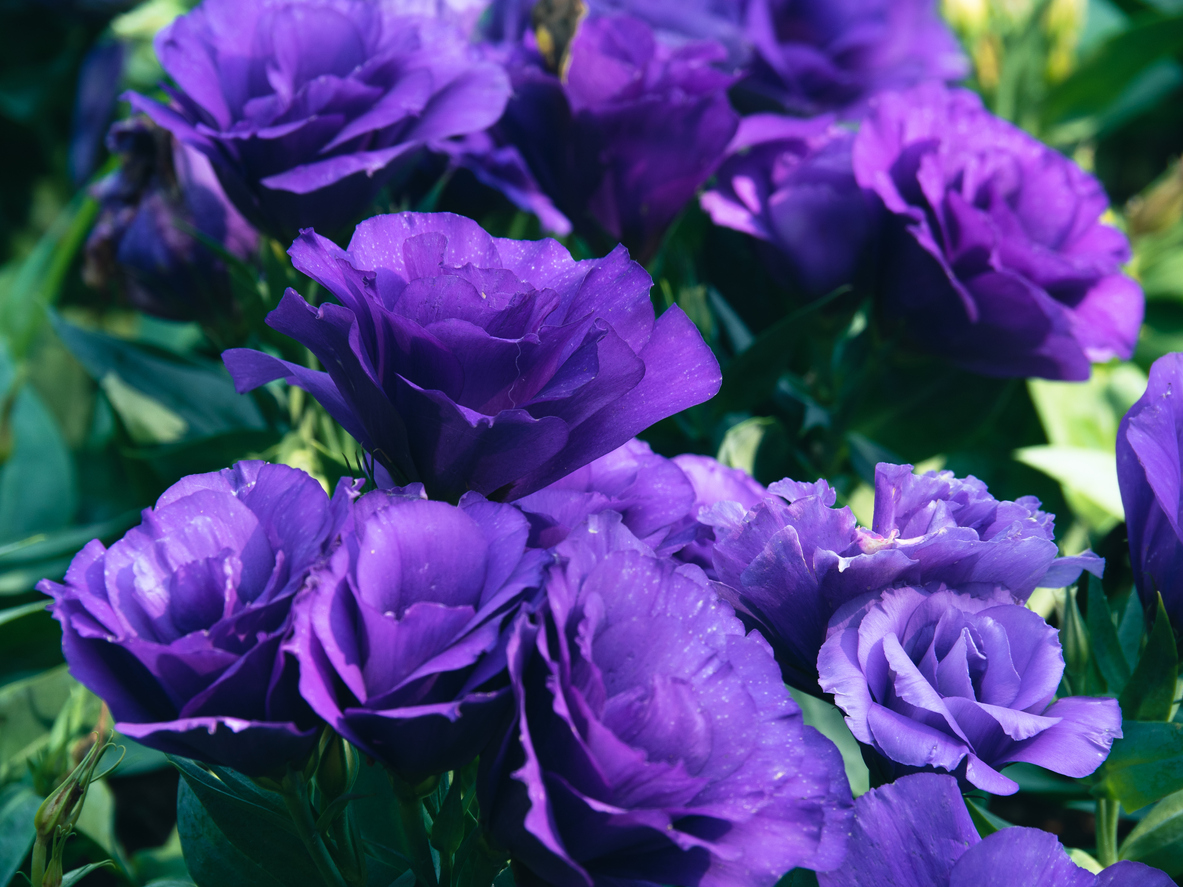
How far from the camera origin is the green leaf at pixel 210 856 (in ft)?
1.51

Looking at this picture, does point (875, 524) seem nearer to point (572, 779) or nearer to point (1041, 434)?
point (572, 779)

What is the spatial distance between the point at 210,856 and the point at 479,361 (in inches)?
10.1

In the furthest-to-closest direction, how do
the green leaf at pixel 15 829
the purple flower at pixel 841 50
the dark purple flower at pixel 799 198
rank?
1. the purple flower at pixel 841 50
2. the dark purple flower at pixel 799 198
3. the green leaf at pixel 15 829

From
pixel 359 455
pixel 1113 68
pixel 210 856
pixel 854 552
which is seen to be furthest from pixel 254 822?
pixel 1113 68

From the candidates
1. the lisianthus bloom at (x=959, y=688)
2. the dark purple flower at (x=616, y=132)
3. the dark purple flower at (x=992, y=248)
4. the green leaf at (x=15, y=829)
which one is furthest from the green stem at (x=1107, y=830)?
the green leaf at (x=15, y=829)

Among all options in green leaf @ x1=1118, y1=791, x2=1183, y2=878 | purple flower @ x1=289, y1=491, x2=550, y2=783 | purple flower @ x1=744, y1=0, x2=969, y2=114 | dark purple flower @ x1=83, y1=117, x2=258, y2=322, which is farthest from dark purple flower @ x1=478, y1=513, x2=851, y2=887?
purple flower @ x1=744, y1=0, x2=969, y2=114

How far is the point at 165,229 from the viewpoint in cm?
75

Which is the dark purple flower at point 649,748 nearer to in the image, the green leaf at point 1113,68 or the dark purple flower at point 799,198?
the dark purple flower at point 799,198

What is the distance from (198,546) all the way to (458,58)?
1.26ft

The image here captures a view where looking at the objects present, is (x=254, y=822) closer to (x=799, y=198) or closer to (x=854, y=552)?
(x=854, y=552)

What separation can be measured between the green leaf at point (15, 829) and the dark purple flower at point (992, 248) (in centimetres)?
57

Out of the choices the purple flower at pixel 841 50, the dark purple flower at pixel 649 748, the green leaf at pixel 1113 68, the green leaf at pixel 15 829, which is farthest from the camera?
the green leaf at pixel 1113 68

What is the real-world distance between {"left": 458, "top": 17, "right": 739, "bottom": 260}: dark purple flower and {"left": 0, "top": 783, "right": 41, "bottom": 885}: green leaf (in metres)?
0.44

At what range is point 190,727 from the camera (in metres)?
0.31
